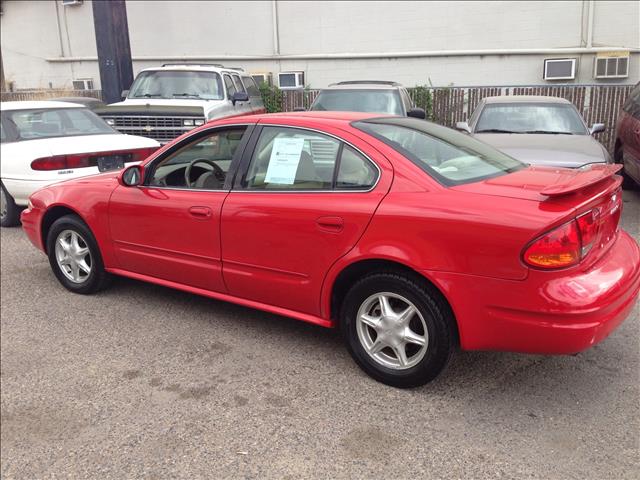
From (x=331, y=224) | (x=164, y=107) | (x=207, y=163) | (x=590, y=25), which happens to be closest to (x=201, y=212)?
(x=207, y=163)

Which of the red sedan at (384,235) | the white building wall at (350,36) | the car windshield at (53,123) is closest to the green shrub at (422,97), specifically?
the white building wall at (350,36)

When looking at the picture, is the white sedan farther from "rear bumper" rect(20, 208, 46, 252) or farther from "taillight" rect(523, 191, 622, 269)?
"taillight" rect(523, 191, 622, 269)

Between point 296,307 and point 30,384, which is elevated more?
point 296,307

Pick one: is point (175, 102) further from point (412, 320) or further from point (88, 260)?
point (412, 320)

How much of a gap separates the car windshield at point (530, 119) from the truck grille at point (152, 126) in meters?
4.54

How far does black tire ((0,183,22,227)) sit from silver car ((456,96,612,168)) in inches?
234

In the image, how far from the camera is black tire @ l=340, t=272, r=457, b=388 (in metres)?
3.21

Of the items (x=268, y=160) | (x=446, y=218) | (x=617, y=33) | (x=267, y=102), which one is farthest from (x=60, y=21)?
(x=446, y=218)

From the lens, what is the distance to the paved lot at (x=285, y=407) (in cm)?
279

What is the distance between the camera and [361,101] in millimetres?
9828

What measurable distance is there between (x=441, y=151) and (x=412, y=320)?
110 cm

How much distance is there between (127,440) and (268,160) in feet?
6.24

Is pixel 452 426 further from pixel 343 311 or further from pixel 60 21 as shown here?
pixel 60 21

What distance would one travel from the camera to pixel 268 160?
395cm
